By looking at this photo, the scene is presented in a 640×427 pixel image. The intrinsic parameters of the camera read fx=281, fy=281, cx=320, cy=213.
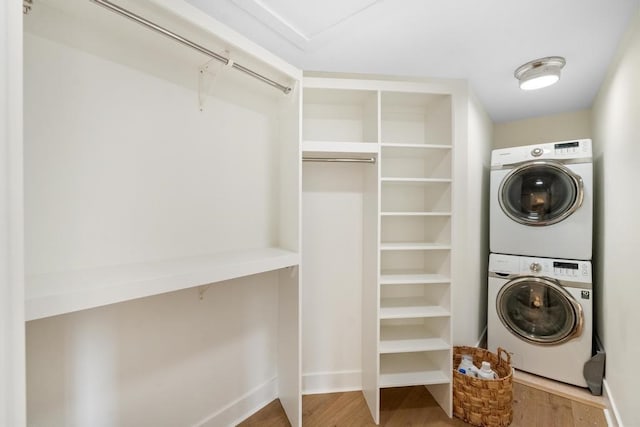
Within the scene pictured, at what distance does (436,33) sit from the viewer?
1.60 meters

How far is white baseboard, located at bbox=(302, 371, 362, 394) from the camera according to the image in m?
2.10

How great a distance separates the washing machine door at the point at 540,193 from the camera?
218 cm

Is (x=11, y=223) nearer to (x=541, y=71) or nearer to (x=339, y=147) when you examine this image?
(x=339, y=147)

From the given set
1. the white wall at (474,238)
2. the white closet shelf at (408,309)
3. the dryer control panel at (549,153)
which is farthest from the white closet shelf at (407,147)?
the white closet shelf at (408,309)

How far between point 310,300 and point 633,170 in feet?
6.77

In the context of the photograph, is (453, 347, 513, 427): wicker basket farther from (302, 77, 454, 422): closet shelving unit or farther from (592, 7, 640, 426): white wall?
(592, 7, 640, 426): white wall

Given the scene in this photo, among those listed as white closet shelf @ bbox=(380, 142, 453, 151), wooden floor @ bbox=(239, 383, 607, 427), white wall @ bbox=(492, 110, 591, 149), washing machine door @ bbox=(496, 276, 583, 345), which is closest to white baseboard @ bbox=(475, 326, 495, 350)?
washing machine door @ bbox=(496, 276, 583, 345)

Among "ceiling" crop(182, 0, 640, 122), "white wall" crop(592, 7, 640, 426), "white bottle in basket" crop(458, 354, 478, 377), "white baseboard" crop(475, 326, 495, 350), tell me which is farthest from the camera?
"white baseboard" crop(475, 326, 495, 350)

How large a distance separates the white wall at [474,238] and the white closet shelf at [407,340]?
39 centimetres

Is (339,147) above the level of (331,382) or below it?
above

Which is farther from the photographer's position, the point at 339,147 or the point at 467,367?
the point at 467,367

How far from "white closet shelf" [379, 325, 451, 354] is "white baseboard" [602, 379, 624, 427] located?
106 cm

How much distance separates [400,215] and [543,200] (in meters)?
1.39

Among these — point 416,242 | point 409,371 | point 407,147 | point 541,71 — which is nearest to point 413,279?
point 416,242
